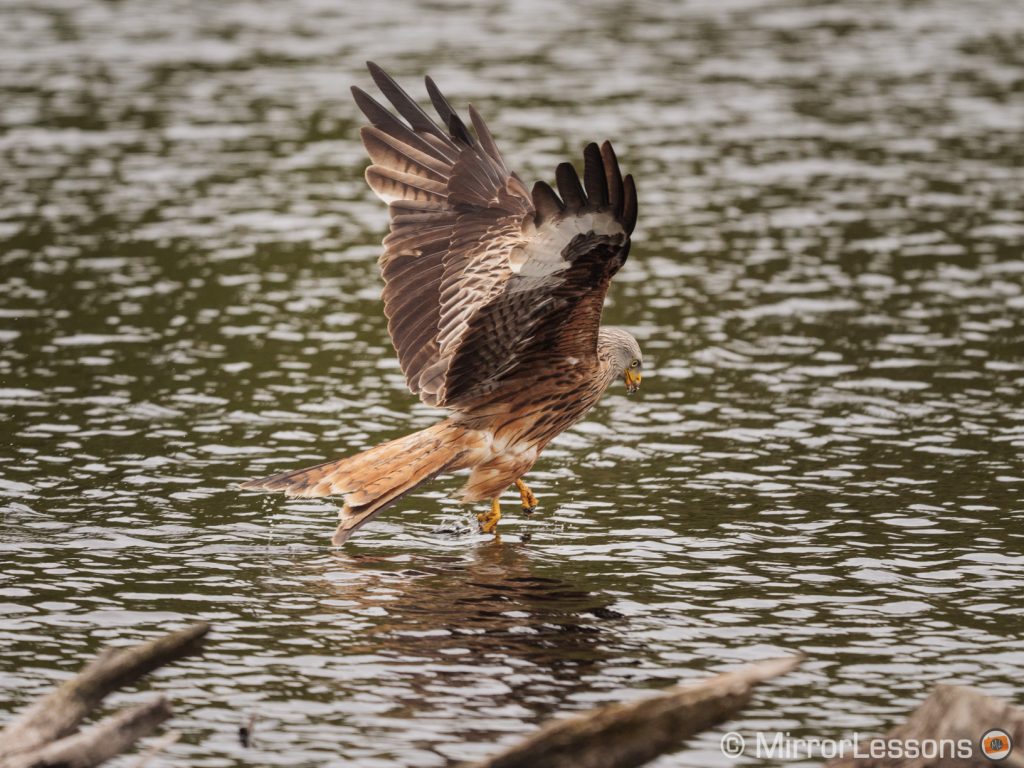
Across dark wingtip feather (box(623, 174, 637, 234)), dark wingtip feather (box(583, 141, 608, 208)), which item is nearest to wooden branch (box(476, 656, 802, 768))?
dark wingtip feather (box(623, 174, 637, 234))

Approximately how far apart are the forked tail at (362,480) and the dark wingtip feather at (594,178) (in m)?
2.26

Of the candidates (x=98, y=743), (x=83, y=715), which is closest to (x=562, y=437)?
(x=83, y=715)

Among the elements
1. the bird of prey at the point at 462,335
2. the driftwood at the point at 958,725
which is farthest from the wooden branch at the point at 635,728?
the bird of prey at the point at 462,335

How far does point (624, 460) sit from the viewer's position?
10.8 m

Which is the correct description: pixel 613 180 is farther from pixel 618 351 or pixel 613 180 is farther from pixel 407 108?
pixel 407 108

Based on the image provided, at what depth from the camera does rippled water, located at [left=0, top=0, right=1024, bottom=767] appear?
298 inches

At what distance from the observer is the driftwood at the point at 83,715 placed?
18.0ft

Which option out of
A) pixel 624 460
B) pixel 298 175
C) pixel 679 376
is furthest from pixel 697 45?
pixel 624 460

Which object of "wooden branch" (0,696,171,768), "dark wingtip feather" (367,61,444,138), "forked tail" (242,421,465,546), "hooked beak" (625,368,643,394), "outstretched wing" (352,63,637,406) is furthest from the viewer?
"hooked beak" (625,368,643,394)

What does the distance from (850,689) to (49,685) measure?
11.9 feet

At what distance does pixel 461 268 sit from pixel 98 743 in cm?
425

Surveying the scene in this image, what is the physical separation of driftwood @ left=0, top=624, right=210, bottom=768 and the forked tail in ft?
8.28

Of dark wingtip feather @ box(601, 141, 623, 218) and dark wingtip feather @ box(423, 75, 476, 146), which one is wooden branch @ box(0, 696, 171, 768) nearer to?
dark wingtip feather @ box(601, 141, 623, 218)

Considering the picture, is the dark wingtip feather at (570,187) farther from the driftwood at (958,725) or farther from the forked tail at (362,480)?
the driftwood at (958,725)
